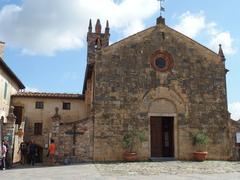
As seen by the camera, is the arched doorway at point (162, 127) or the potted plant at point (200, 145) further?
the arched doorway at point (162, 127)

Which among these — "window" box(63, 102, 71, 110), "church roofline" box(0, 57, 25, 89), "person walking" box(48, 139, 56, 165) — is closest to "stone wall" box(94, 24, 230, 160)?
"person walking" box(48, 139, 56, 165)

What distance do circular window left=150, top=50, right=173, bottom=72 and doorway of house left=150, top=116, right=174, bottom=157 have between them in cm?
352

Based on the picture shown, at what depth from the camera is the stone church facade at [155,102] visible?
21.4 metres

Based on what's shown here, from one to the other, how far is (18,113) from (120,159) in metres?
10.7

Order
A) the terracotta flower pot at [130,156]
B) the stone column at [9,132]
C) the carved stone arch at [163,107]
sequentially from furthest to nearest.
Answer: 1. the carved stone arch at [163,107]
2. the terracotta flower pot at [130,156]
3. the stone column at [9,132]

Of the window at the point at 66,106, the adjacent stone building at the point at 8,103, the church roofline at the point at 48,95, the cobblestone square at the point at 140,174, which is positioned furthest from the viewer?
the window at the point at 66,106

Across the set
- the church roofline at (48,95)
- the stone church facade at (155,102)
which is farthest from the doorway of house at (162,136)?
the church roofline at (48,95)

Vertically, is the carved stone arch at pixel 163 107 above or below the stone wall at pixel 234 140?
above

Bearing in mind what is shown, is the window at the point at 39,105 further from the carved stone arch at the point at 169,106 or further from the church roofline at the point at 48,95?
the carved stone arch at the point at 169,106

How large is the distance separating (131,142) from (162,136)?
319cm

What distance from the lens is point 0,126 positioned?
19.7 meters

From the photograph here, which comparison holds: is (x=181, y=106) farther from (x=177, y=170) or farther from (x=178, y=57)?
(x=177, y=170)

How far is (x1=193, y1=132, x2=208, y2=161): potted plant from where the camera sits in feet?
70.9

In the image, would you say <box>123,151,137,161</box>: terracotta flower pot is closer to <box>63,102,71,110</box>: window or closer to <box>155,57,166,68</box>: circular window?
<box>155,57,166,68</box>: circular window
